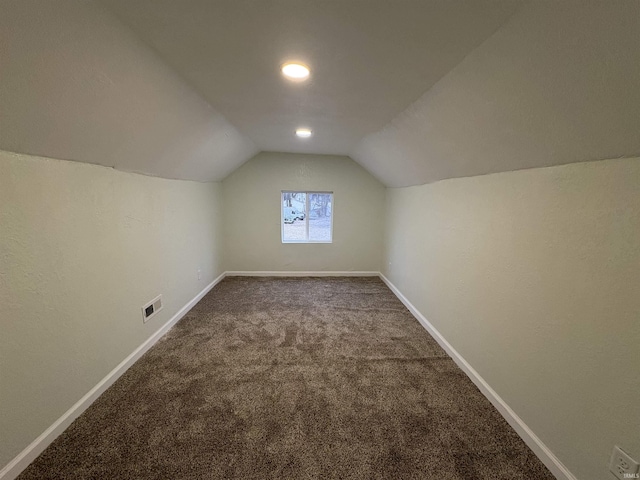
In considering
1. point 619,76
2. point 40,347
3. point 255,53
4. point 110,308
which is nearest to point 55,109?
point 255,53

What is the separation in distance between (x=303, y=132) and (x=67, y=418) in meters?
2.99

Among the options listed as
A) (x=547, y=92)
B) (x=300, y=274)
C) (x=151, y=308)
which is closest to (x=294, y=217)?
(x=300, y=274)

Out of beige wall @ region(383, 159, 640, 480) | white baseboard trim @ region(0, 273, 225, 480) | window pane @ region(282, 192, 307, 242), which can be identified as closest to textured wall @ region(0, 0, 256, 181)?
white baseboard trim @ region(0, 273, 225, 480)

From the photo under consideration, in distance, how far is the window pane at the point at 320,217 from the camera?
4.96 m

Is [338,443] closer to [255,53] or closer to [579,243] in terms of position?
[579,243]

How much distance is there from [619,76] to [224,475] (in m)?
2.31

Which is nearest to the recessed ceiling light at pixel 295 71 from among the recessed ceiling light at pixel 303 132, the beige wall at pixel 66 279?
the recessed ceiling light at pixel 303 132

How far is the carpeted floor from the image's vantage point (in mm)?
1437

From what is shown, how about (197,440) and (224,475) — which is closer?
(224,475)

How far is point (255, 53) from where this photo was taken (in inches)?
53.6

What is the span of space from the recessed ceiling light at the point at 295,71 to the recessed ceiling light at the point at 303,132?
1301 millimetres

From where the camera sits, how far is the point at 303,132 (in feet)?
9.96

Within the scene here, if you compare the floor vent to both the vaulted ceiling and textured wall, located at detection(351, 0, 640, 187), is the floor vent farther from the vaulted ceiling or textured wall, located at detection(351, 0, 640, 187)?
textured wall, located at detection(351, 0, 640, 187)

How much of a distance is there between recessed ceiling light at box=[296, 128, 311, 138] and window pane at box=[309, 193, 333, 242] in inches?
69.6
